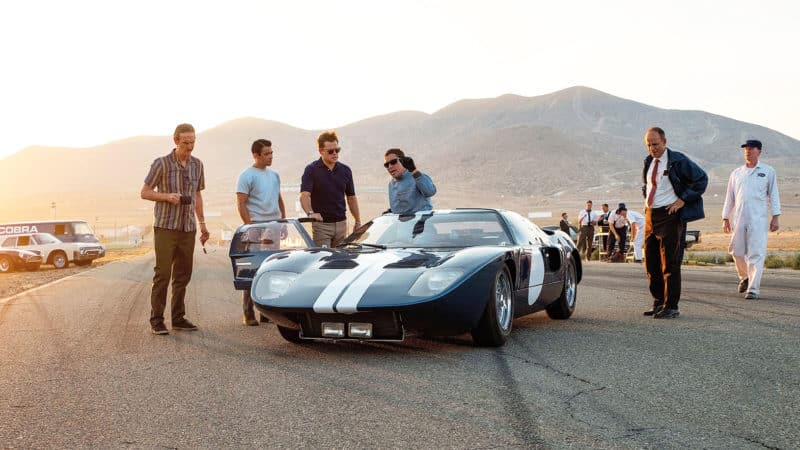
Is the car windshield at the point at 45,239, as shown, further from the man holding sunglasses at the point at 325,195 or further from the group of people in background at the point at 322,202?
the man holding sunglasses at the point at 325,195

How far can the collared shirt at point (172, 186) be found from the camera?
25.2 ft

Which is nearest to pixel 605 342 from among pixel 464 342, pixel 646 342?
pixel 646 342

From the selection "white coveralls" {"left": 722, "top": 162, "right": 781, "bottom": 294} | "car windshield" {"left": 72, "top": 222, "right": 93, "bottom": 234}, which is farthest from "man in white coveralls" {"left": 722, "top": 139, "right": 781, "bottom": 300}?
"car windshield" {"left": 72, "top": 222, "right": 93, "bottom": 234}

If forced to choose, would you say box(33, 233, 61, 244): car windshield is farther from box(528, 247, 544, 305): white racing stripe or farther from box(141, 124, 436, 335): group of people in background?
box(528, 247, 544, 305): white racing stripe

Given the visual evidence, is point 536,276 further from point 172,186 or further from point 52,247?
point 52,247

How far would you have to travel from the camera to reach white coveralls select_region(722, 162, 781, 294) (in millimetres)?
10148

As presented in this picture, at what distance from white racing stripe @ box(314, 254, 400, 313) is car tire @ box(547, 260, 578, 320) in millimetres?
2393

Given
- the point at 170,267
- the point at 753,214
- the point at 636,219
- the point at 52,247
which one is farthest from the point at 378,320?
the point at 52,247

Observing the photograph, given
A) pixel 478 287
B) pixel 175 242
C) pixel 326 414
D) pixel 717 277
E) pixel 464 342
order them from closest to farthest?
pixel 326 414
pixel 478 287
pixel 464 342
pixel 175 242
pixel 717 277

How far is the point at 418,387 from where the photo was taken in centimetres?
487

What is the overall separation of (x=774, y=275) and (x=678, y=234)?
694 centimetres

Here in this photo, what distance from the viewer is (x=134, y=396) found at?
4.87 meters

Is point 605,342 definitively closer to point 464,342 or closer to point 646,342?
point 646,342

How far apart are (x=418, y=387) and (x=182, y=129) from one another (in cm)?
404
